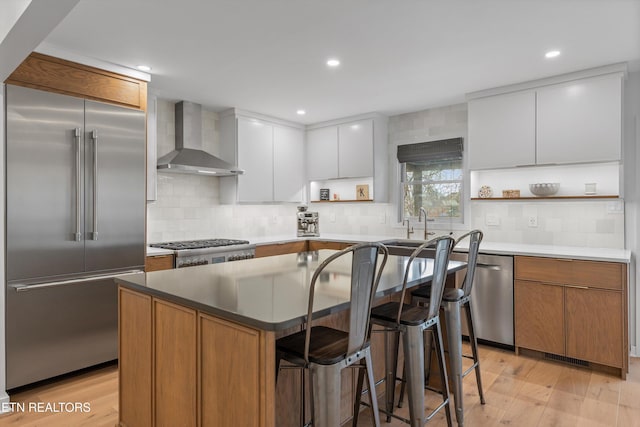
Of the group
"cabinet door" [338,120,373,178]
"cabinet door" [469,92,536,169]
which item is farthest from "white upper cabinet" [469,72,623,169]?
"cabinet door" [338,120,373,178]

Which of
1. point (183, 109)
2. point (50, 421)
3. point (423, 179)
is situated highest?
point (183, 109)

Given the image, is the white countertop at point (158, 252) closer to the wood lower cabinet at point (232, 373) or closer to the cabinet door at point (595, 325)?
the wood lower cabinet at point (232, 373)

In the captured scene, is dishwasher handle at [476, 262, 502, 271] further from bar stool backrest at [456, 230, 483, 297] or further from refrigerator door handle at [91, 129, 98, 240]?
refrigerator door handle at [91, 129, 98, 240]

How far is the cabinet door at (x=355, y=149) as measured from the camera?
4.78 meters

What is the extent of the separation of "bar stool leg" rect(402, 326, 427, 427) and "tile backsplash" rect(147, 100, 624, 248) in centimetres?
266

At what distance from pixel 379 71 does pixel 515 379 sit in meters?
2.65

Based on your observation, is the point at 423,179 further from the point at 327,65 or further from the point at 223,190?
the point at 223,190

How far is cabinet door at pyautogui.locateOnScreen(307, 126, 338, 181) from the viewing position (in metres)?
5.12

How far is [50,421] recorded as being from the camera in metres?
2.30

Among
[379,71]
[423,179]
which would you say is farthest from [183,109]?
[423,179]

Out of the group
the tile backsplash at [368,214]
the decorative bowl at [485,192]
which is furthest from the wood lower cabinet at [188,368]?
the decorative bowl at [485,192]

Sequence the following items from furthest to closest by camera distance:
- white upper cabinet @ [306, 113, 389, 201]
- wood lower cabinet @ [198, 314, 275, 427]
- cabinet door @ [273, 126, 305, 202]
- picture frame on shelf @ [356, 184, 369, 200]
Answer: picture frame on shelf @ [356, 184, 369, 200], cabinet door @ [273, 126, 305, 202], white upper cabinet @ [306, 113, 389, 201], wood lower cabinet @ [198, 314, 275, 427]

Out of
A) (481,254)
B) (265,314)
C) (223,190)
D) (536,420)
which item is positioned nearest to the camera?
(265,314)

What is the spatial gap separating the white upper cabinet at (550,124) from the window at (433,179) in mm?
558
